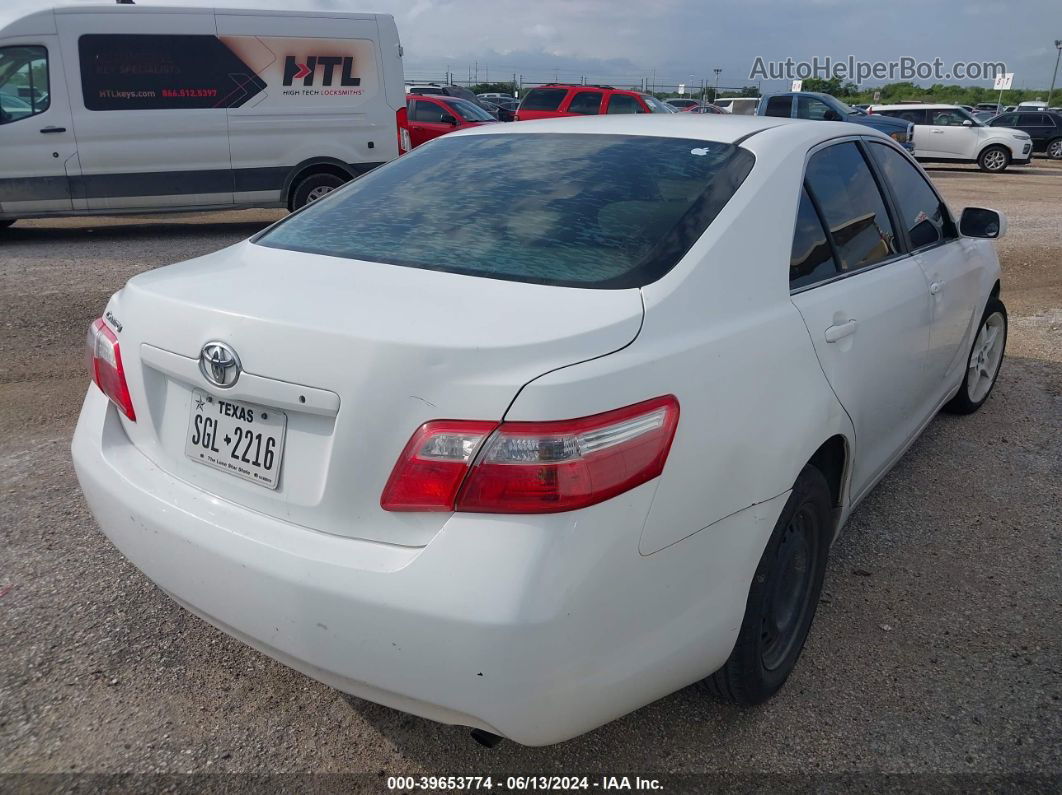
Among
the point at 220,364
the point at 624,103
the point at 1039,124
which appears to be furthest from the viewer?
the point at 1039,124

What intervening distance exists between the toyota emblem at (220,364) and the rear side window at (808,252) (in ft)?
4.83

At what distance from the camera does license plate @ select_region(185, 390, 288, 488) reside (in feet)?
6.29

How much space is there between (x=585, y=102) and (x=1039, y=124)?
57.2 feet

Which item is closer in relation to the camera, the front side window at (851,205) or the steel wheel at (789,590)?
the steel wheel at (789,590)

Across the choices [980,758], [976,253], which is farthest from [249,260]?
[976,253]

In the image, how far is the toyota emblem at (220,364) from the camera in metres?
1.91

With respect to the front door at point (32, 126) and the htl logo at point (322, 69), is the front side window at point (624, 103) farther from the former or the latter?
the front door at point (32, 126)

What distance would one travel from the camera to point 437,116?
1570 centimetres

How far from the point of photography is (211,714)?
2.38 m

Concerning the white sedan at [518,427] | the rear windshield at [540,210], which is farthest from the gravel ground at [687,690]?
the rear windshield at [540,210]

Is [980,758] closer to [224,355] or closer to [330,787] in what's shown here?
[330,787]

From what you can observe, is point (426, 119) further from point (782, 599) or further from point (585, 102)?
point (782, 599)

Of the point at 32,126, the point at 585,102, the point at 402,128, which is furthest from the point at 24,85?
the point at 585,102

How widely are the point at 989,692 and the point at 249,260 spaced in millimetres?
2494
